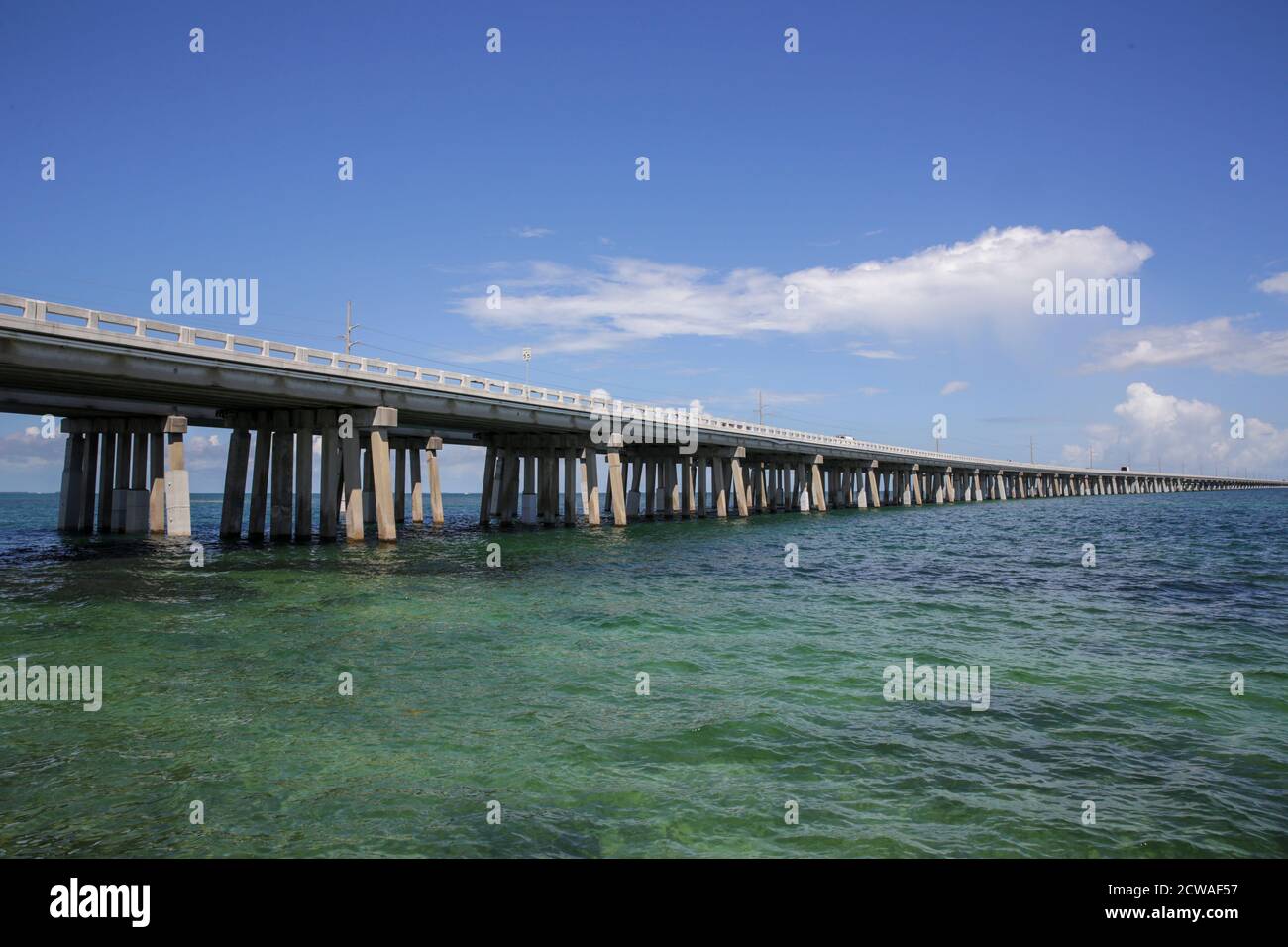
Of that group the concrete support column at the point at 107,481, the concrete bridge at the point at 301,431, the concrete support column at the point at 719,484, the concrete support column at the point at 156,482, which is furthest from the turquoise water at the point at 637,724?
the concrete support column at the point at 719,484

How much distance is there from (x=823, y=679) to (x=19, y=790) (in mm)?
10671

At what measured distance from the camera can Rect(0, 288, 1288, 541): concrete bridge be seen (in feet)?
95.2

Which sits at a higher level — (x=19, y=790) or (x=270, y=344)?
(x=270, y=344)

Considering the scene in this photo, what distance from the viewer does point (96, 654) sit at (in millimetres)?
14570

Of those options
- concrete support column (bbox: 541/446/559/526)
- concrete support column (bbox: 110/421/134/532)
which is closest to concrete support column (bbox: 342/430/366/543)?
concrete support column (bbox: 110/421/134/532)

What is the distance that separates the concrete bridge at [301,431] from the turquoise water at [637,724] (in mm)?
9503

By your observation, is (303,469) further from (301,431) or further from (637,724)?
(637,724)

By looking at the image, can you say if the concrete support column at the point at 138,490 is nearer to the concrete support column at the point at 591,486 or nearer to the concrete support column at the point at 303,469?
the concrete support column at the point at 303,469

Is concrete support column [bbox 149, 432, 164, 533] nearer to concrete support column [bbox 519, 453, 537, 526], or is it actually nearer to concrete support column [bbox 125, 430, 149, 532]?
concrete support column [bbox 125, 430, 149, 532]

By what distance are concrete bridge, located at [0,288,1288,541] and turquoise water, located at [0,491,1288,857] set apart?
374 inches

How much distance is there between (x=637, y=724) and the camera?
10.5 m

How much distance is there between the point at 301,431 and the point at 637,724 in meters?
34.0
